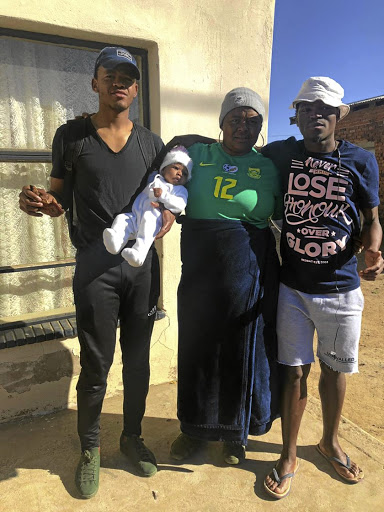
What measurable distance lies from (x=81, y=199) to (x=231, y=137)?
31.2 inches

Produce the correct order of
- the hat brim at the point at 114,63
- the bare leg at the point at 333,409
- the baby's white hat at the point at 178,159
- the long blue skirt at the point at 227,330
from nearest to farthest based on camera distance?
the hat brim at the point at 114,63 < the baby's white hat at the point at 178,159 < the long blue skirt at the point at 227,330 < the bare leg at the point at 333,409

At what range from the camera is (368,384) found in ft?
12.0

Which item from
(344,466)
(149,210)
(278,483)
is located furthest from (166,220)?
(344,466)

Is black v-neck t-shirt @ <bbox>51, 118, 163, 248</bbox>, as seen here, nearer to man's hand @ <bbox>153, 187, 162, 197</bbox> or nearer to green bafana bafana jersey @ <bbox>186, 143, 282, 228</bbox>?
man's hand @ <bbox>153, 187, 162, 197</bbox>

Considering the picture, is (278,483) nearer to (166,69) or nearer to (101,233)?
(101,233)

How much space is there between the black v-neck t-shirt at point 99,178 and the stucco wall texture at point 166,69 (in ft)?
3.13

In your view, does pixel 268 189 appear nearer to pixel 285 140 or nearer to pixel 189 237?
pixel 285 140

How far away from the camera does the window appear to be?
249cm

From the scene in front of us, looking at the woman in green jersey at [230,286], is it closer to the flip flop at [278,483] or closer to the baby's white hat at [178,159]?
the baby's white hat at [178,159]

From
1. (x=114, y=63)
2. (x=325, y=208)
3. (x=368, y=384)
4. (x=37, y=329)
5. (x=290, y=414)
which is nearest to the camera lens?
A: (x=114, y=63)

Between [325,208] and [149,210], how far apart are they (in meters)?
0.83

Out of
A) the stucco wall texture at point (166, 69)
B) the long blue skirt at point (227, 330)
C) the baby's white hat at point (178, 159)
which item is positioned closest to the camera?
the baby's white hat at point (178, 159)

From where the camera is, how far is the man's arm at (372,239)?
6.00ft

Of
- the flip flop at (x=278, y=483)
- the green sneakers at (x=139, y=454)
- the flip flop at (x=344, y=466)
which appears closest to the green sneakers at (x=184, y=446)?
the green sneakers at (x=139, y=454)
